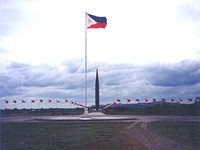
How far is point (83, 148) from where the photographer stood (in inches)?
666

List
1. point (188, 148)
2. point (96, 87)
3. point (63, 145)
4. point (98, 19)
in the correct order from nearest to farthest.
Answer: point (188, 148) → point (63, 145) → point (98, 19) → point (96, 87)

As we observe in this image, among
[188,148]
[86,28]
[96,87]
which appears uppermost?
[86,28]

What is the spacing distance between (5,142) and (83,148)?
4.81 m

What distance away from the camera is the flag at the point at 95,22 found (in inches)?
1371

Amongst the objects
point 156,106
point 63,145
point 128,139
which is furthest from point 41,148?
point 156,106

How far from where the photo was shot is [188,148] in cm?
1692

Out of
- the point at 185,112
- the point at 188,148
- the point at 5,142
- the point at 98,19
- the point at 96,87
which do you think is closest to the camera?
the point at 188,148

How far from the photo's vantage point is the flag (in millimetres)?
34812

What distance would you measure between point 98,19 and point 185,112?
3059cm

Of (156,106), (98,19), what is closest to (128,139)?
(98,19)

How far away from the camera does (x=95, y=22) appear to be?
118 ft

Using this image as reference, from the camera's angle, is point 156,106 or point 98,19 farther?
point 156,106

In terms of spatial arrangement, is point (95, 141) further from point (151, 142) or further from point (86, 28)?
point (86, 28)

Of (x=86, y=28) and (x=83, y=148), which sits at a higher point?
(x=86, y=28)
